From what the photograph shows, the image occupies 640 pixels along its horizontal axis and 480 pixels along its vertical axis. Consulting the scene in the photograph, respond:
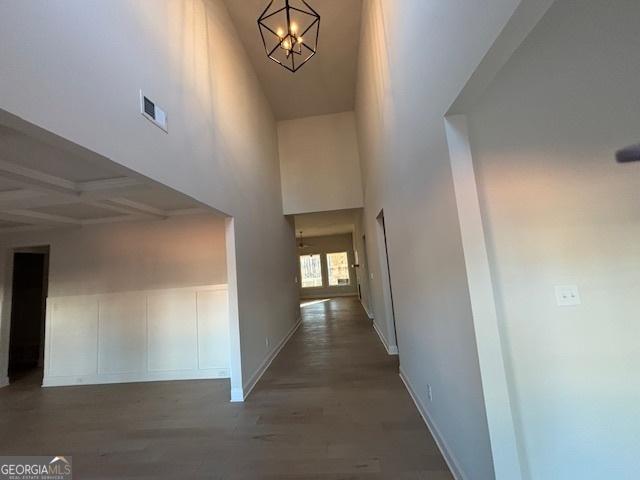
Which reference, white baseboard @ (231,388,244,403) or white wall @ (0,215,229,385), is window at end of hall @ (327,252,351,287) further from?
white baseboard @ (231,388,244,403)

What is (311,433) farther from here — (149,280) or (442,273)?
(149,280)

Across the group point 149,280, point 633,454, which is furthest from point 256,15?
point 633,454

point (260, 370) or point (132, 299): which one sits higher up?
point (132, 299)

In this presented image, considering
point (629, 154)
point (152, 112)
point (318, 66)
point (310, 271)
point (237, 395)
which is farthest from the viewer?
point (310, 271)

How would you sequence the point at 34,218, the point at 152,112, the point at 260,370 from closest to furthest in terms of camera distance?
1. the point at 152,112
2. the point at 34,218
3. the point at 260,370

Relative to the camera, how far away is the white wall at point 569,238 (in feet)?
4.88

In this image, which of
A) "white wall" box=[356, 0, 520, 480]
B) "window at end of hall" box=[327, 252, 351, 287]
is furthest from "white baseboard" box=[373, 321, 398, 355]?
"window at end of hall" box=[327, 252, 351, 287]

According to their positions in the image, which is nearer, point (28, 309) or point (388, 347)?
point (388, 347)

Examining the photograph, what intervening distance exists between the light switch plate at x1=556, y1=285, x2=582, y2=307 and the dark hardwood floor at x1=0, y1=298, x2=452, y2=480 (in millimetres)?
1315

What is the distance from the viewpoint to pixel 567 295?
1573mm

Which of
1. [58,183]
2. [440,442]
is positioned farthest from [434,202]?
[58,183]

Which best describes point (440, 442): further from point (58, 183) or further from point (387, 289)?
point (58, 183)

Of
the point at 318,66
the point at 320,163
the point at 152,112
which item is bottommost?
the point at 152,112

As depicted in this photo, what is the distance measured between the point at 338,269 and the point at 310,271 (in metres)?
1.36
